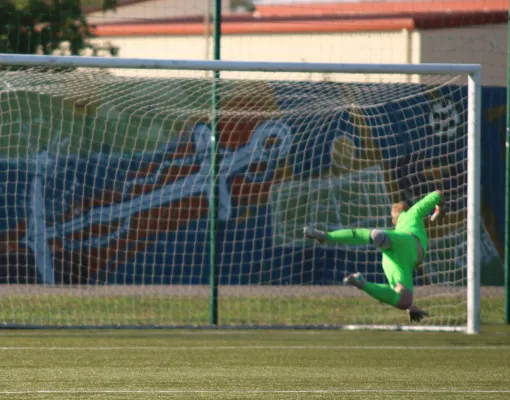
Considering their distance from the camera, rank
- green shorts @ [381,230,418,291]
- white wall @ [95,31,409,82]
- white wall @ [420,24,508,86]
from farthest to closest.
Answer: white wall @ [95,31,409,82], white wall @ [420,24,508,86], green shorts @ [381,230,418,291]

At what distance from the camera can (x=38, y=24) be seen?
13930mm

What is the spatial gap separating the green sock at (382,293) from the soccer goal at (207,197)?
9.25ft

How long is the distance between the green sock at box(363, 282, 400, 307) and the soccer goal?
2.82 m

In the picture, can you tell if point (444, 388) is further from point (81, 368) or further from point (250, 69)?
point (250, 69)

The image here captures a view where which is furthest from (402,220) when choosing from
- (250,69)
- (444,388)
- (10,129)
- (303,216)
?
(10,129)

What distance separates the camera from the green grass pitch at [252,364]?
6809mm

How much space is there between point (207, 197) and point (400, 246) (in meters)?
5.26

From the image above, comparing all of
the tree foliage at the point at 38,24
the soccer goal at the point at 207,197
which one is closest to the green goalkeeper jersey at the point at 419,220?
the soccer goal at the point at 207,197

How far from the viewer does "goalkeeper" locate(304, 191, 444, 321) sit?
9.06 meters

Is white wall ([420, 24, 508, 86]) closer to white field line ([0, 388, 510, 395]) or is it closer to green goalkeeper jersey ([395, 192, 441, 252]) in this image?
green goalkeeper jersey ([395, 192, 441, 252])

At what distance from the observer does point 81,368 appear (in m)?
7.84

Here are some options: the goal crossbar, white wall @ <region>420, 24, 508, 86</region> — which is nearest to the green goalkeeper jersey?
the goal crossbar

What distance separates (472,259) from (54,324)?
4.04 metres

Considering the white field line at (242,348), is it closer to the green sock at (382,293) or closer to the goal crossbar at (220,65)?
the green sock at (382,293)
